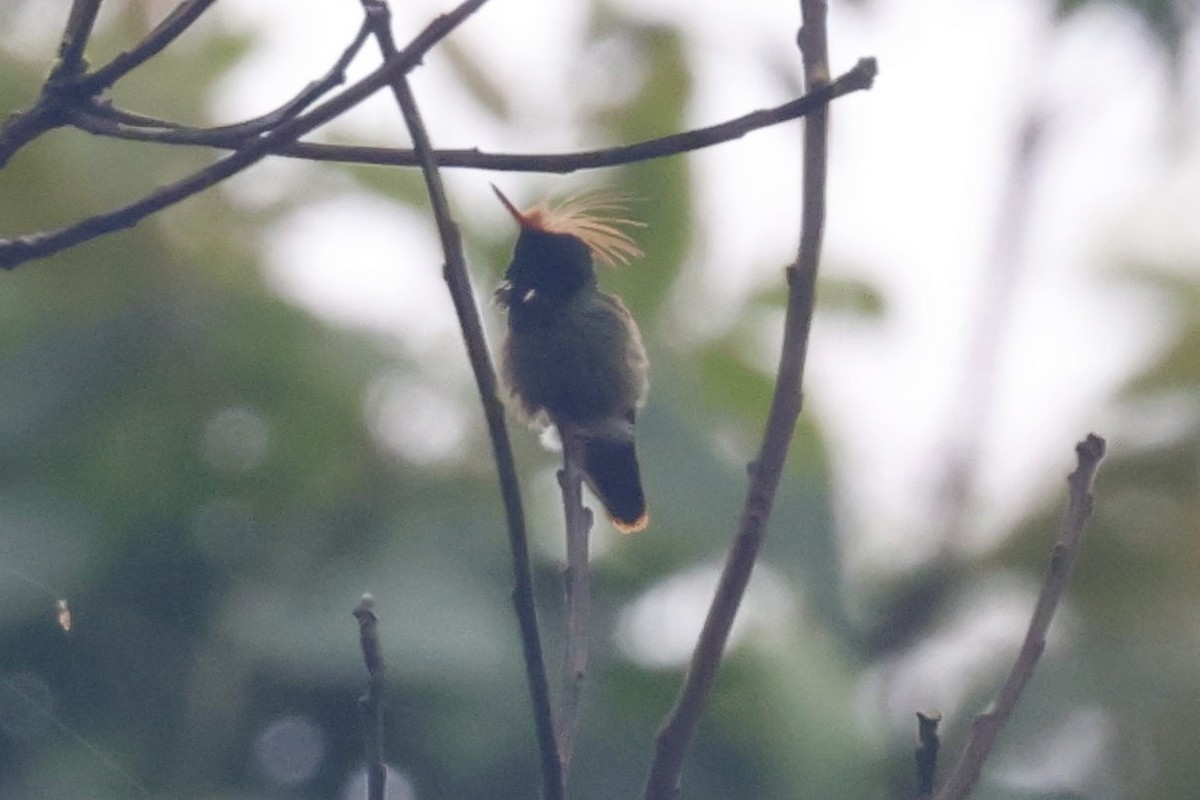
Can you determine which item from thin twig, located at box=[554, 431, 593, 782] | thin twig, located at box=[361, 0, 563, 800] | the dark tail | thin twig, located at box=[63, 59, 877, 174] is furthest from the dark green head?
thin twig, located at box=[361, 0, 563, 800]

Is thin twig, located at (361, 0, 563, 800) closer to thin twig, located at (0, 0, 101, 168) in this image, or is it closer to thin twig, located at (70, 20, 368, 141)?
thin twig, located at (70, 20, 368, 141)

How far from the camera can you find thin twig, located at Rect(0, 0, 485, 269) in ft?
4.58

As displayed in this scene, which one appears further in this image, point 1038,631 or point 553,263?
point 553,263

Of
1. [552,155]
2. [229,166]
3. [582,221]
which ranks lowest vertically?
[229,166]

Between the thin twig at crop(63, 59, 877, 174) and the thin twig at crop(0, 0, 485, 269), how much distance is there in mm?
66

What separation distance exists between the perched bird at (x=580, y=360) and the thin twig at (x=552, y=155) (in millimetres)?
1619

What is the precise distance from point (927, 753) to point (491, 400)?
0.47 meters

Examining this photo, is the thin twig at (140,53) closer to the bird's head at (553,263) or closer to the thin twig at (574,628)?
the thin twig at (574,628)

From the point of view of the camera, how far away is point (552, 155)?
1.54 meters

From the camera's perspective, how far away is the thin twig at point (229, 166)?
4.58ft

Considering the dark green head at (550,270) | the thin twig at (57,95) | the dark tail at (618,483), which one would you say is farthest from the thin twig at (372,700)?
the dark green head at (550,270)

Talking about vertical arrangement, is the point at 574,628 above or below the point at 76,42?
below

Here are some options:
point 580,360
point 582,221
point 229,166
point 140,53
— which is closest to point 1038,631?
point 229,166

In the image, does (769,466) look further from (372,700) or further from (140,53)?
(140,53)
